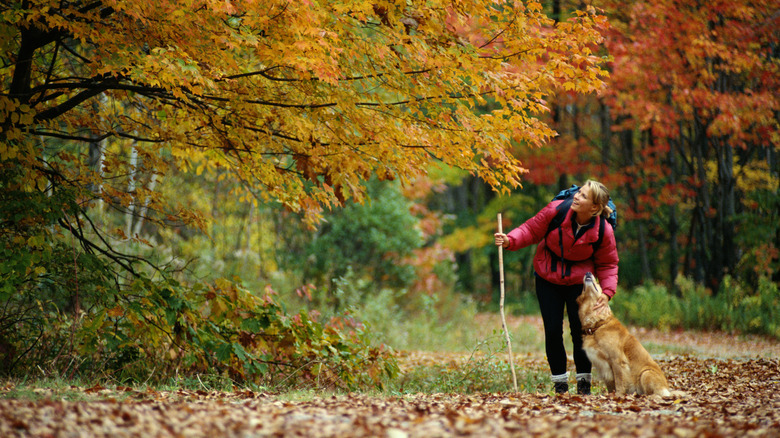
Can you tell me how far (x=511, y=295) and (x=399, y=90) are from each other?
1838 cm

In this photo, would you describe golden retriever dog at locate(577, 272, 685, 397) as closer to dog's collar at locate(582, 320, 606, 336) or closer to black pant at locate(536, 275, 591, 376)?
dog's collar at locate(582, 320, 606, 336)

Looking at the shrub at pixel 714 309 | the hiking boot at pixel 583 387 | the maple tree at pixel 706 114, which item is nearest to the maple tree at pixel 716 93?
the maple tree at pixel 706 114

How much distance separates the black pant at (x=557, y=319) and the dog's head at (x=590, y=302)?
0.57 feet

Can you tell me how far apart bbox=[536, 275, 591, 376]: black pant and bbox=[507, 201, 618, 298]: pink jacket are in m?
0.11

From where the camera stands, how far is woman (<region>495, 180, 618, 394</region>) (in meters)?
5.02

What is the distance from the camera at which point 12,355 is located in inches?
214

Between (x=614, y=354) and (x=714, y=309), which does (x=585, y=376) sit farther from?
(x=714, y=309)

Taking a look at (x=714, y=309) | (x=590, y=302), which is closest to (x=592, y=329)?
(x=590, y=302)

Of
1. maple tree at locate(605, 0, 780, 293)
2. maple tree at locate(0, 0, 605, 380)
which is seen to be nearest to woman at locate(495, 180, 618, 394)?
maple tree at locate(0, 0, 605, 380)

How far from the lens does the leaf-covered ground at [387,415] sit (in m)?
3.03

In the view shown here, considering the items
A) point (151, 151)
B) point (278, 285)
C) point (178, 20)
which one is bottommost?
point (278, 285)

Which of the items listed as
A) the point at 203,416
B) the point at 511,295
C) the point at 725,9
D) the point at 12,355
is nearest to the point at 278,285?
the point at 12,355

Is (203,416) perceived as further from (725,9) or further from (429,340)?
(725,9)

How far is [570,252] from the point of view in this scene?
5082 millimetres
